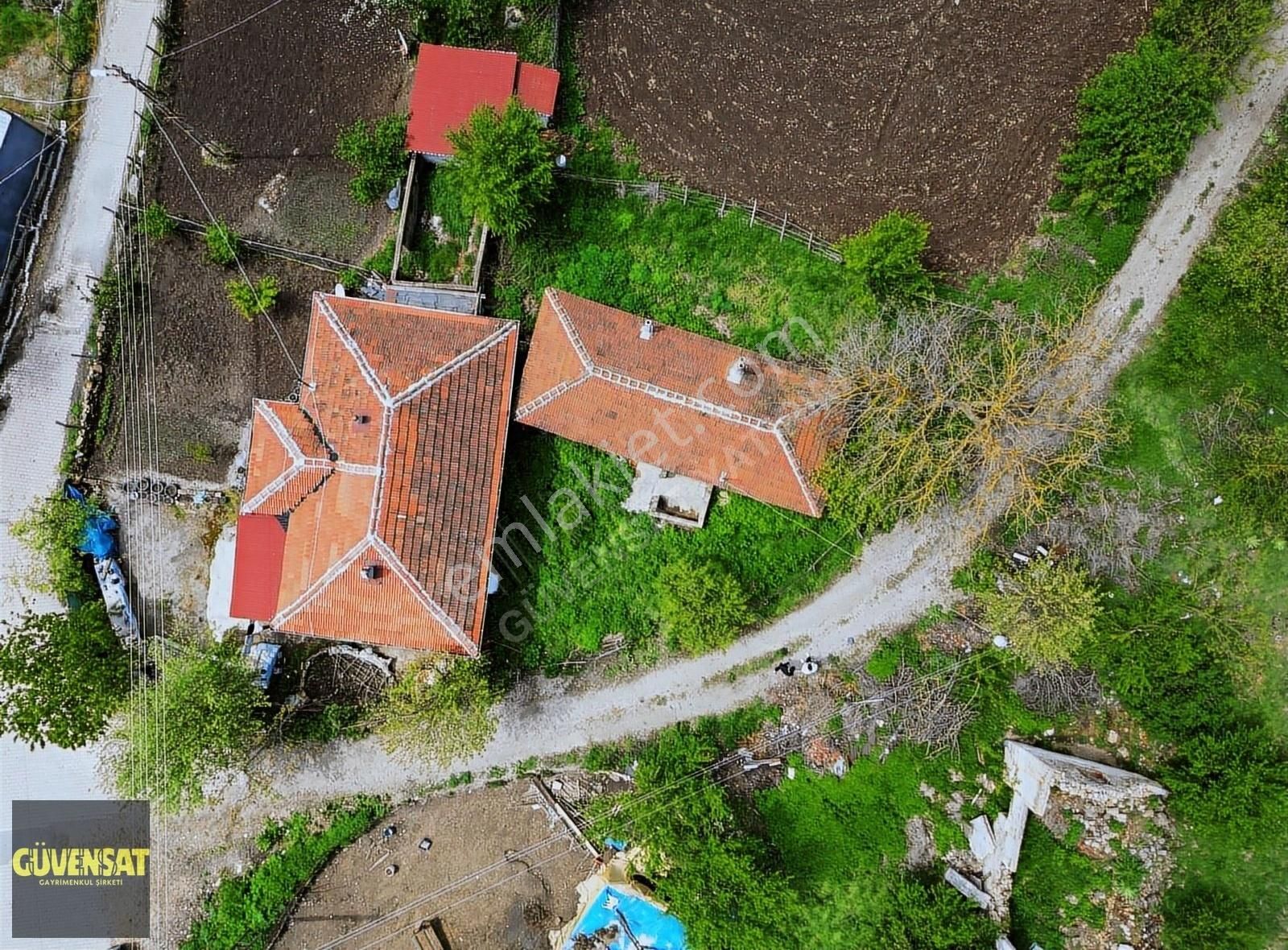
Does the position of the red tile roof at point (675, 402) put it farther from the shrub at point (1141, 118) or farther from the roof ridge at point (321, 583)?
the shrub at point (1141, 118)

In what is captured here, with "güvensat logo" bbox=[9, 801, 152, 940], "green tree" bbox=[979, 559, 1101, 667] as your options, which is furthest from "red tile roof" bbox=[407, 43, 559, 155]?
"güvensat logo" bbox=[9, 801, 152, 940]

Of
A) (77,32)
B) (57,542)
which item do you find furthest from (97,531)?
(77,32)

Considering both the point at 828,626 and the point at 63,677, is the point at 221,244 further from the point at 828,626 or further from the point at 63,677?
the point at 828,626

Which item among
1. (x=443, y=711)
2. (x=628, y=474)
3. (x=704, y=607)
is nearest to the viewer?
(x=443, y=711)

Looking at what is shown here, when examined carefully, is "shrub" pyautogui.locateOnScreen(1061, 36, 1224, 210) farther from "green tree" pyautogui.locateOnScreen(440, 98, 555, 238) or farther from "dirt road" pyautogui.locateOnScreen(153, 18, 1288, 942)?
"green tree" pyautogui.locateOnScreen(440, 98, 555, 238)

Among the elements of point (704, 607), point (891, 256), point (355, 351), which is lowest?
point (704, 607)

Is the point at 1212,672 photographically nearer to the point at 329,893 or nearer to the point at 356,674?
the point at 356,674
